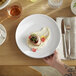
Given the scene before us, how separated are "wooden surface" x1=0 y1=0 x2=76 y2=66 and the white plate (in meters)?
0.04

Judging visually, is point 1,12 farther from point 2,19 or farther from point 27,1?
point 27,1

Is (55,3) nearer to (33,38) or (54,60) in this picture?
(33,38)

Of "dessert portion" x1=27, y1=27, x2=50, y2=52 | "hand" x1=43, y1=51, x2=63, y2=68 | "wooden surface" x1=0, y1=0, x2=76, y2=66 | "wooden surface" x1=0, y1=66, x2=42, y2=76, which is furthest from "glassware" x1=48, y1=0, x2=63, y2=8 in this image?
"wooden surface" x1=0, y1=66, x2=42, y2=76

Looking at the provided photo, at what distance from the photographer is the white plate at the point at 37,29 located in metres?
0.99

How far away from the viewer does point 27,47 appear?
100cm

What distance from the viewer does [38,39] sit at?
1021mm

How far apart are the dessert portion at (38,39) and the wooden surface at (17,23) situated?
0.08m

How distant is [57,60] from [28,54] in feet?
0.61

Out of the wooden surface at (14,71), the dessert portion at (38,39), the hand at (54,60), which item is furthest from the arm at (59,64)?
the wooden surface at (14,71)

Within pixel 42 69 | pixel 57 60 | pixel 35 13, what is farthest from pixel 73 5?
pixel 42 69

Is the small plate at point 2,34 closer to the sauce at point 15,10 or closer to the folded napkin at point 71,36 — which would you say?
the sauce at point 15,10

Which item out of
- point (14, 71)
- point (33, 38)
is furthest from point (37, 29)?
point (14, 71)

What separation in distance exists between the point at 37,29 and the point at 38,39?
73 mm

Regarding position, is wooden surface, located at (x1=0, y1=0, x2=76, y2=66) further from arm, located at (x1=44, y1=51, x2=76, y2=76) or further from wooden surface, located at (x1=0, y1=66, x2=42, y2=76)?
wooden surface, located at (x1=0, y1=66, x2=42, y2=76)
